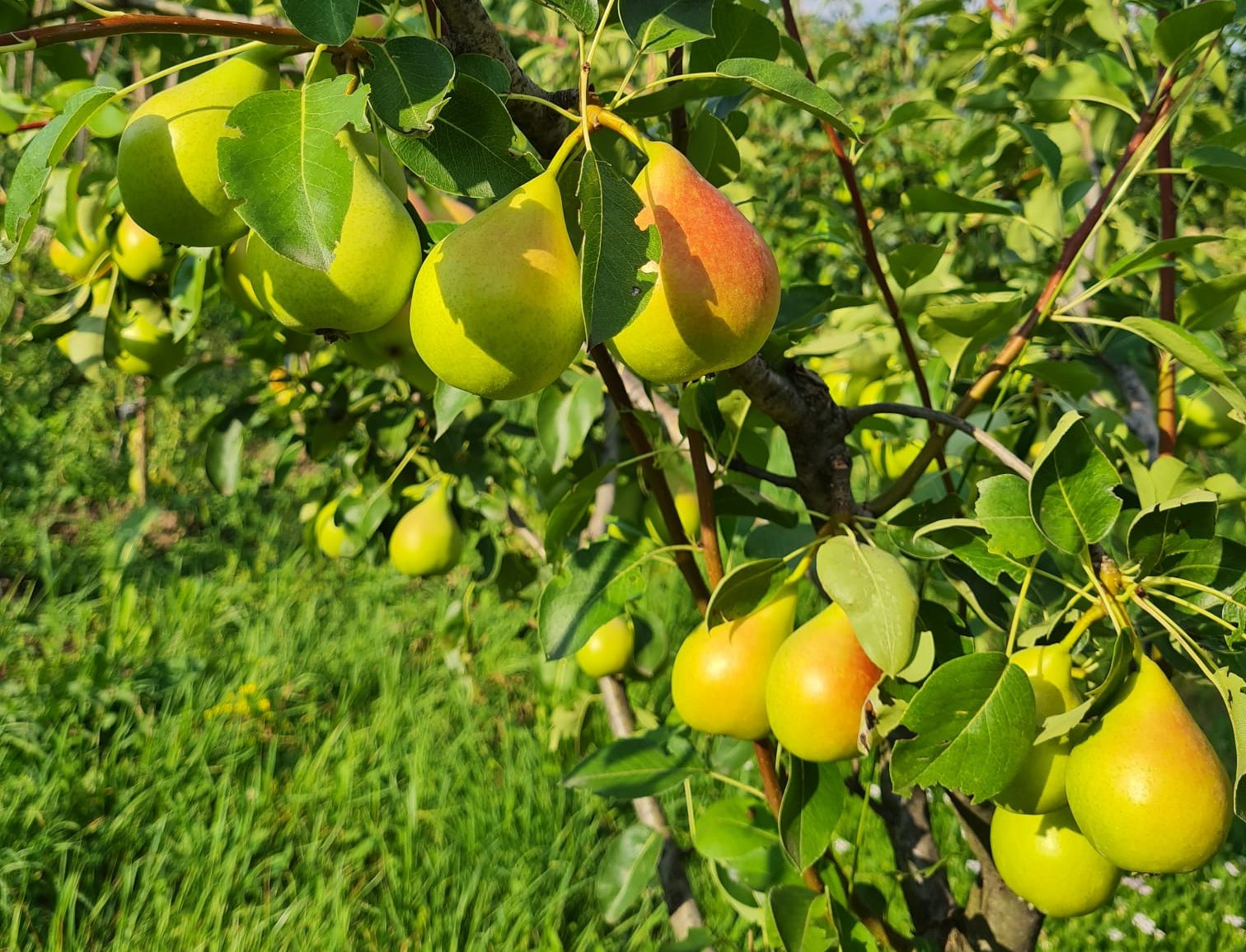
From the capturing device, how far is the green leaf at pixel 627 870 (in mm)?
976

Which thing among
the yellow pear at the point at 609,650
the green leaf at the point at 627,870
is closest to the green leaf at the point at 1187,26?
the yellow pear at the point at 609,650

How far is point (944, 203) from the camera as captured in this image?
855 mm

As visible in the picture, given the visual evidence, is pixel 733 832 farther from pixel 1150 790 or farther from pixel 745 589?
pixel 1150 790

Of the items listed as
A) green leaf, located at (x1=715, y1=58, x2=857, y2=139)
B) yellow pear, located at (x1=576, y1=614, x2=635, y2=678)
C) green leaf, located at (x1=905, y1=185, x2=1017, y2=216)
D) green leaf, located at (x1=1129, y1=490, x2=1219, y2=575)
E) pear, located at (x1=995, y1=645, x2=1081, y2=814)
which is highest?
green leaf, located at (x1=715, y1=58, x2=857, y2=139)

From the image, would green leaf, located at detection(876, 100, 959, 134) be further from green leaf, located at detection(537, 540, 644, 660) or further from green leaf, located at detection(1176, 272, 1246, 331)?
green leaf, located at detection(537, 540, 644, 660)

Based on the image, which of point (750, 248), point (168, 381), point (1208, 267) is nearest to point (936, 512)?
point (750, 248)

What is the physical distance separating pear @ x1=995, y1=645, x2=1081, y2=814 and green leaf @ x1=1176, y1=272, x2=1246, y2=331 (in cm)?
43

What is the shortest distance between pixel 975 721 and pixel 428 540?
0.87m

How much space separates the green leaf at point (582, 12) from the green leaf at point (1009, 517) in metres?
0.37

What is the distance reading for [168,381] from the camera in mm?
1262

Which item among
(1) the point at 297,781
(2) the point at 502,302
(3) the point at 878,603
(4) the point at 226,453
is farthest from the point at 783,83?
(1) the point at 297,781

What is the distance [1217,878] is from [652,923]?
4.22 ft

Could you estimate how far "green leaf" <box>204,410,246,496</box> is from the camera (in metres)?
1.28

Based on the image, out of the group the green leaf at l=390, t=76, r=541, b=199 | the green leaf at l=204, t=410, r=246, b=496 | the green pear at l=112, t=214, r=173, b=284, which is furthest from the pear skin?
the green leaf at l=204, t=410, r=246, b=496
